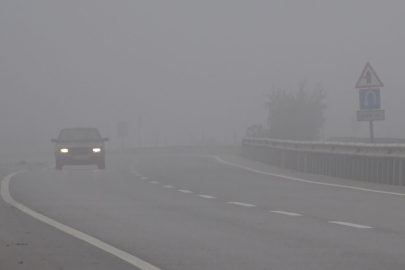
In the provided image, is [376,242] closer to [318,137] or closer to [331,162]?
[331,162]

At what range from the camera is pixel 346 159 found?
26234 millimetres

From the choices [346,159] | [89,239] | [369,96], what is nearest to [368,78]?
[369,96]

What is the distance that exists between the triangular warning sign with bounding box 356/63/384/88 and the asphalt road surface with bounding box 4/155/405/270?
14.4ft

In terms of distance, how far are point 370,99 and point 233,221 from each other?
14.7 meters

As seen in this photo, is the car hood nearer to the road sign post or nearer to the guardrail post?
the guardrail post

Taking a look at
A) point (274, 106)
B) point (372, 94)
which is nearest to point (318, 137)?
point (274, 106)

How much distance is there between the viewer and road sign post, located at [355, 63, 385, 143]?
27.3m

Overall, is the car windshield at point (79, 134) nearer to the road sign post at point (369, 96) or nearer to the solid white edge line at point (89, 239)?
the road sign post at point (369, 96)

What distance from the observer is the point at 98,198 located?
18.7 m

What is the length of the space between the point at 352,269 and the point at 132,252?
8.09 feet

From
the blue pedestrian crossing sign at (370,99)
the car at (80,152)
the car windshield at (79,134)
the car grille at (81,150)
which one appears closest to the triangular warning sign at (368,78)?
the blue pedestrian crossing sign at (370,99)

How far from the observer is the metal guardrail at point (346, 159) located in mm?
22688

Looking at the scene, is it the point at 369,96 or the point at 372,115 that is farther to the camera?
the point at 369,96

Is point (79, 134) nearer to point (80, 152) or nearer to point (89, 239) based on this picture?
point (80, 152)
